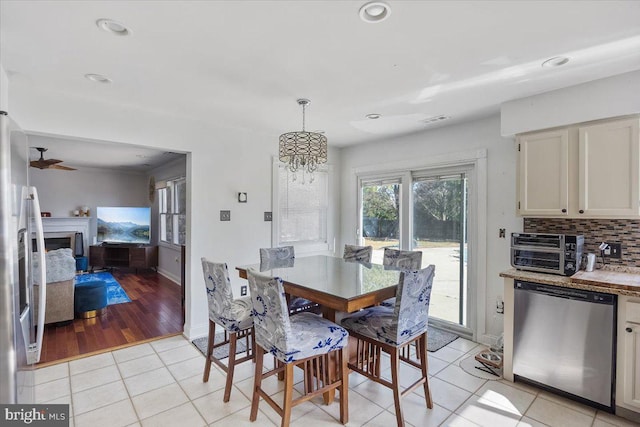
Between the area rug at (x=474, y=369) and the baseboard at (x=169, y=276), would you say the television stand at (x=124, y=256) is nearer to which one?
the baseboard at (x=169, y=276)

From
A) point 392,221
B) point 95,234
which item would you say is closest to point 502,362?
point 392,221

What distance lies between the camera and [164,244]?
21.8 ft

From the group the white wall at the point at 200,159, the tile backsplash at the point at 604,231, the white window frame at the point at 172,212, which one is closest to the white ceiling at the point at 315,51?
the white wall at the point at 200,159

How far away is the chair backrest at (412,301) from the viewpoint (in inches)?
81.7

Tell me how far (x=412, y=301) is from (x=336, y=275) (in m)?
0.72

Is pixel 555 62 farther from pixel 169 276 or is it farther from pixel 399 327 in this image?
pixel 169 276

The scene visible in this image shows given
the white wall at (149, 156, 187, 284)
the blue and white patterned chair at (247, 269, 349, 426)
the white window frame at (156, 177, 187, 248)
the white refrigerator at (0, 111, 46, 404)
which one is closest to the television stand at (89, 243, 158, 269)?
the white wall at (149, 156, 187, 284)

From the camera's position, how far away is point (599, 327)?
2.27 meters

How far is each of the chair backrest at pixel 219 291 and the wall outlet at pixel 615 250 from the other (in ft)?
10.3

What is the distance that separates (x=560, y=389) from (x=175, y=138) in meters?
4.20

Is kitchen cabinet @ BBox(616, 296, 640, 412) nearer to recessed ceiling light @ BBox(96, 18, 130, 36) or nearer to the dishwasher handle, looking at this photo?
the dishwasher handle

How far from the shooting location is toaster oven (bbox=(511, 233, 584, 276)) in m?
2.51

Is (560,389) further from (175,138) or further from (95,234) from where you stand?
(95,234)

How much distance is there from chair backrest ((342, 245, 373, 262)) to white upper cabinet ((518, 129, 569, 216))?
1.56 meters
